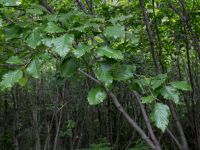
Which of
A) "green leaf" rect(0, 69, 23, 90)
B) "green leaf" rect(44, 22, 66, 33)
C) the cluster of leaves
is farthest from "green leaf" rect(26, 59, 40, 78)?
the cluster of leaves

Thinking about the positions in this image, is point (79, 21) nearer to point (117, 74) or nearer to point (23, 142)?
point (117, 74)

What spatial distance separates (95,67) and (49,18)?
33 centimetres

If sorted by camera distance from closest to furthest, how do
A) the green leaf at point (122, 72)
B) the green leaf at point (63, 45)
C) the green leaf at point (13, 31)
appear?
the green leaf at point (63, 45) < the green leaf at point (122, 72) < the green leaf at point (13, 31)

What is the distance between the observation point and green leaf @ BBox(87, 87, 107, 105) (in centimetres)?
135

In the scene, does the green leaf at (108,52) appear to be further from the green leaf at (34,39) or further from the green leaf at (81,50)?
the green leaf at (34,39)

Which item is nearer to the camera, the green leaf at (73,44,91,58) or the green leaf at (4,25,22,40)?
the green leaf at (73,44,91,58)

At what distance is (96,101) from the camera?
135cm

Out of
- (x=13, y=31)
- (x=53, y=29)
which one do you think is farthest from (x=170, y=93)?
(x=13, y=31)

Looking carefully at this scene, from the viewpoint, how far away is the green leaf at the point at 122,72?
1362 mm

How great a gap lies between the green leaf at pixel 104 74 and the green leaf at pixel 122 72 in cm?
5

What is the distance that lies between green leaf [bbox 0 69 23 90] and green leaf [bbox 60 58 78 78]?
0.65ft

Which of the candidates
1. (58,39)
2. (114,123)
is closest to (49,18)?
(58,39)

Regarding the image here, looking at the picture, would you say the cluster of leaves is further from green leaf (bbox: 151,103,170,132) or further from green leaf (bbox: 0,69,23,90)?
green leaf (bbox: 0,69,23,90)

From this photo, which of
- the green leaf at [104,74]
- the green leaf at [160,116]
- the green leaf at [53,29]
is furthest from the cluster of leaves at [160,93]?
the green leaf at [53,29]
